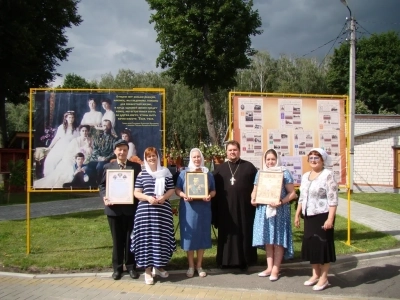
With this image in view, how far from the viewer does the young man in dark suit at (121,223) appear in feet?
21.1

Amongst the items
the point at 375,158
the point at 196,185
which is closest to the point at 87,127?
the point at 196,185

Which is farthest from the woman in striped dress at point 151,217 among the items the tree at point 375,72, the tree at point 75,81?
the tree at point 75,81

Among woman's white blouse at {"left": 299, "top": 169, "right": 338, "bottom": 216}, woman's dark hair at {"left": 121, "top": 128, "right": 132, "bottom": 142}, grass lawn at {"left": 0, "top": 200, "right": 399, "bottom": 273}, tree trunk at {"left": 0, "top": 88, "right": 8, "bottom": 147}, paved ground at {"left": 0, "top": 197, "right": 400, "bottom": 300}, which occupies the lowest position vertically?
paved ground at {"left": 0, "top": 197, "right": 400, "bottom": 300}

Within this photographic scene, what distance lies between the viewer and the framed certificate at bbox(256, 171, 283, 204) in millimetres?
6188

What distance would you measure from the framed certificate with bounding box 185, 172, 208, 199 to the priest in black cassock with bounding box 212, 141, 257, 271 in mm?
396

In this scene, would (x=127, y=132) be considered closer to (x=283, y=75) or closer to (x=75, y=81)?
(x=283, y=75)

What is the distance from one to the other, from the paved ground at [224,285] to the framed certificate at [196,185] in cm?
125

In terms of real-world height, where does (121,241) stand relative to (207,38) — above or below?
below

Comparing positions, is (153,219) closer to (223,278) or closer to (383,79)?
(223,278)

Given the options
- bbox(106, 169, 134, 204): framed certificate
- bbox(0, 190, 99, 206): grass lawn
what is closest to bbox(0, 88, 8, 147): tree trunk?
bbox(0, 190, 99, 206): grass lawn

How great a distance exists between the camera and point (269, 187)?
6.25 meters

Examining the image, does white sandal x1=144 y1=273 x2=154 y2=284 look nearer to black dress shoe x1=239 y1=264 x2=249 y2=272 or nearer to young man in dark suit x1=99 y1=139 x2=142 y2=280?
young man in dark suit x1=99 y1=139 x2=142 y2=280

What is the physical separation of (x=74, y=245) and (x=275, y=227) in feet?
14.4

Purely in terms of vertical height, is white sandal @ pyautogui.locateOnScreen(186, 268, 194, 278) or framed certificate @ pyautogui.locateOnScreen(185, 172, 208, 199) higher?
framed certificate @ pyautogui.locateOnScreen(185, 172, 208, 199)
